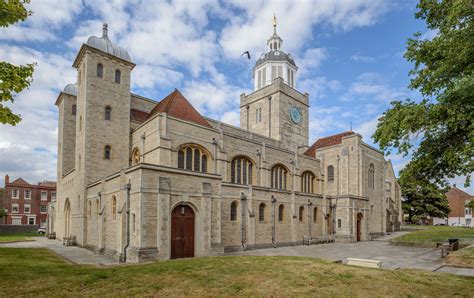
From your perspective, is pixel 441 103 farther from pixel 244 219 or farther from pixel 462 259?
pixel 244 219

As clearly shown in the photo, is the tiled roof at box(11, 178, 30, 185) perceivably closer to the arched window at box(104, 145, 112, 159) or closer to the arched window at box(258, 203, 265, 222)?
the arched window at box(104, 145, 112, 159)

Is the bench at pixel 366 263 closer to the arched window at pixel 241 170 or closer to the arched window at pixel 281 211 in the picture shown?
the arched window at pixel 281 211

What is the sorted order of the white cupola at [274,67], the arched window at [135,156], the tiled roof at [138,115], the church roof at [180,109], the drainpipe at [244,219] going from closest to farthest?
the drainpipe at [244,219] < the church roof at [180,109] < the arched window at [135,156] < the tiled roof at [138,115] < the white cupola at [274,67]

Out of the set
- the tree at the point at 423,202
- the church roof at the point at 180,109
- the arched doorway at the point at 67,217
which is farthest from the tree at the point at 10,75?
the tree at the point at 423,202

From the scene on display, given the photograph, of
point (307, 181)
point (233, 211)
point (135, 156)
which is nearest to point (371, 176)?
point (307, 181)

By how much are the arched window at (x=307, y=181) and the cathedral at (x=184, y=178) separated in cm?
11

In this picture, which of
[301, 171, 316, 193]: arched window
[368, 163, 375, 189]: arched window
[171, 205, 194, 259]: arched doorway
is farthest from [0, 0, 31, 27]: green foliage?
[368, 163, 375, 189]: arched window

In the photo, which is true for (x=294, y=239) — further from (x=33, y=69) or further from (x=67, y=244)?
(x=33, y=69)

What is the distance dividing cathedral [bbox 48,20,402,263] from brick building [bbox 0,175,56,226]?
24918mm

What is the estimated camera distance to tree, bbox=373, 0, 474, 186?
1215 centimetres

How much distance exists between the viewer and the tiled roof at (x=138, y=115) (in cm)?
2709

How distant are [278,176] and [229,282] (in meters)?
23.1

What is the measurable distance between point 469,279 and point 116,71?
2567 centimetres

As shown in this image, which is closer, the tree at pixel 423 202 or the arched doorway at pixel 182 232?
the arched doorway at pixel 182 232
